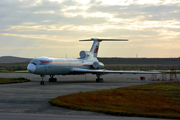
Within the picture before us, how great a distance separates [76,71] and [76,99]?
21.7m

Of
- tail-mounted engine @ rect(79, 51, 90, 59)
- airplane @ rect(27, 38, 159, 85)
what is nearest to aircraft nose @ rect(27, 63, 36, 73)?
airplane @ rect(27, 38, 159, 85)

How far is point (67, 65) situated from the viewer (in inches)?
1458

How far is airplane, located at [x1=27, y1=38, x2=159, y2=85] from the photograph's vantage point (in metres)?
31.3

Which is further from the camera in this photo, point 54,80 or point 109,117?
point 54,80

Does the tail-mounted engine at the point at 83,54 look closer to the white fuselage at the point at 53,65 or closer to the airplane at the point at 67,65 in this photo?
the airplane at the point at 67,65

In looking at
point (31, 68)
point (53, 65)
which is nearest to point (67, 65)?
point (53, 65)

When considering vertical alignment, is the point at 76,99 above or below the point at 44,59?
below

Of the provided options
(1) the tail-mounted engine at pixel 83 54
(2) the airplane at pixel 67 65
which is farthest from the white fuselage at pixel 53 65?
(1) the tail-mounted engine at pixel 83 54

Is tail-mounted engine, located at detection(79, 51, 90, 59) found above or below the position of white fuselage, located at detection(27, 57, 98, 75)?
above

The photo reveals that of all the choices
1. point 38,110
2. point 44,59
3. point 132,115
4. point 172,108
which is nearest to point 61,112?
point 38,110

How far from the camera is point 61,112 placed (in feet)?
41.3

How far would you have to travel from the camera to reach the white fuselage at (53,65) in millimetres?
30891

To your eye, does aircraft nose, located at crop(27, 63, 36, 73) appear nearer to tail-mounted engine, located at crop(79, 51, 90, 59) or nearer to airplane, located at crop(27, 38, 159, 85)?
airplane, located at crop(27, 38, 159, 85)

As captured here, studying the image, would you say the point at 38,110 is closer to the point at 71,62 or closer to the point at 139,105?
the point at 139,105
